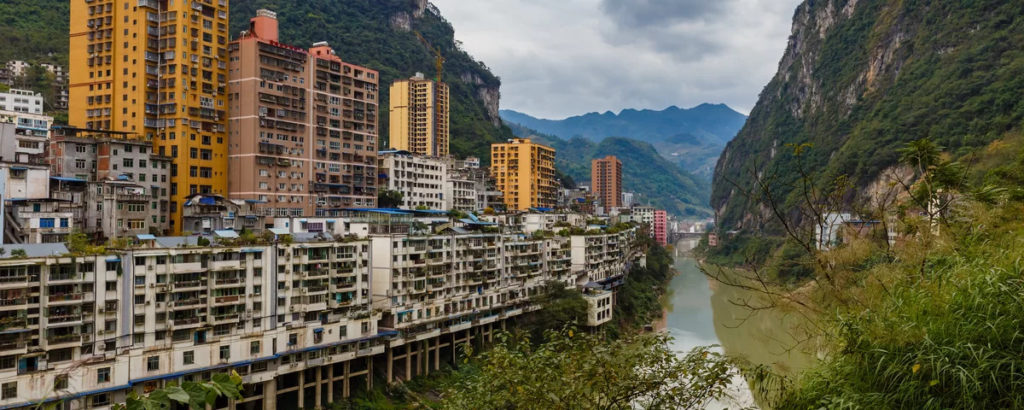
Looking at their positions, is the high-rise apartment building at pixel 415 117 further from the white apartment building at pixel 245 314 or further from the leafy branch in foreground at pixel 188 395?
the leafy branch in foreground at pixel 188 395

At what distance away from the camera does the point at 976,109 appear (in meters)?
39.5

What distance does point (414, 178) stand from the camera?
1403 inches

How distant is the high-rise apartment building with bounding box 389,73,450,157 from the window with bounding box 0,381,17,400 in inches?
1671

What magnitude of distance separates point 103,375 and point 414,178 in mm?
24234

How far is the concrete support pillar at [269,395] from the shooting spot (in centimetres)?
1462

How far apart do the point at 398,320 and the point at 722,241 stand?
51.2 metres

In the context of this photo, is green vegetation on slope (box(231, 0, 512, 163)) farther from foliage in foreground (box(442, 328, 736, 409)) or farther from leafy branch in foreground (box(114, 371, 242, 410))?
leafy branch in foreground (box(114, 371, 242, 410))

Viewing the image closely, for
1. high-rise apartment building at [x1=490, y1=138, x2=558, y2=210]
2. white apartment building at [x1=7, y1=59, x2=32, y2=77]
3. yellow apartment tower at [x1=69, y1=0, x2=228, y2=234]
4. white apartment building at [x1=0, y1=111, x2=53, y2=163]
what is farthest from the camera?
high-rise apartment building at [x1=490, y1=138, x2=558, y2=210]

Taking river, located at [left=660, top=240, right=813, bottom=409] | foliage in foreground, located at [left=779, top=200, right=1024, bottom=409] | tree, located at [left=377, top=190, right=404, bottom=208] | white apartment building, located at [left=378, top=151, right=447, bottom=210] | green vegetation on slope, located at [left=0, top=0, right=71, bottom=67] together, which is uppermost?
green vegetation on slope, located at [left=0, top=0, right=71, bottom=67]

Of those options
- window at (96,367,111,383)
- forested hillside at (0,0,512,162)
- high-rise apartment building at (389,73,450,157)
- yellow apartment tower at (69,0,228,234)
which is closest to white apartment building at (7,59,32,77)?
forested hillside at (0,0,512,162)

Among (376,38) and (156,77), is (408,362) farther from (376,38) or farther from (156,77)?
(376,38)

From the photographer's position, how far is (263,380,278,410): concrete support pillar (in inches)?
576

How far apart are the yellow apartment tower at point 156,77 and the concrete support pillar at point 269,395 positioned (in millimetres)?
11427

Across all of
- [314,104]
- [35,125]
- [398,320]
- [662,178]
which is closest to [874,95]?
[314,104]
